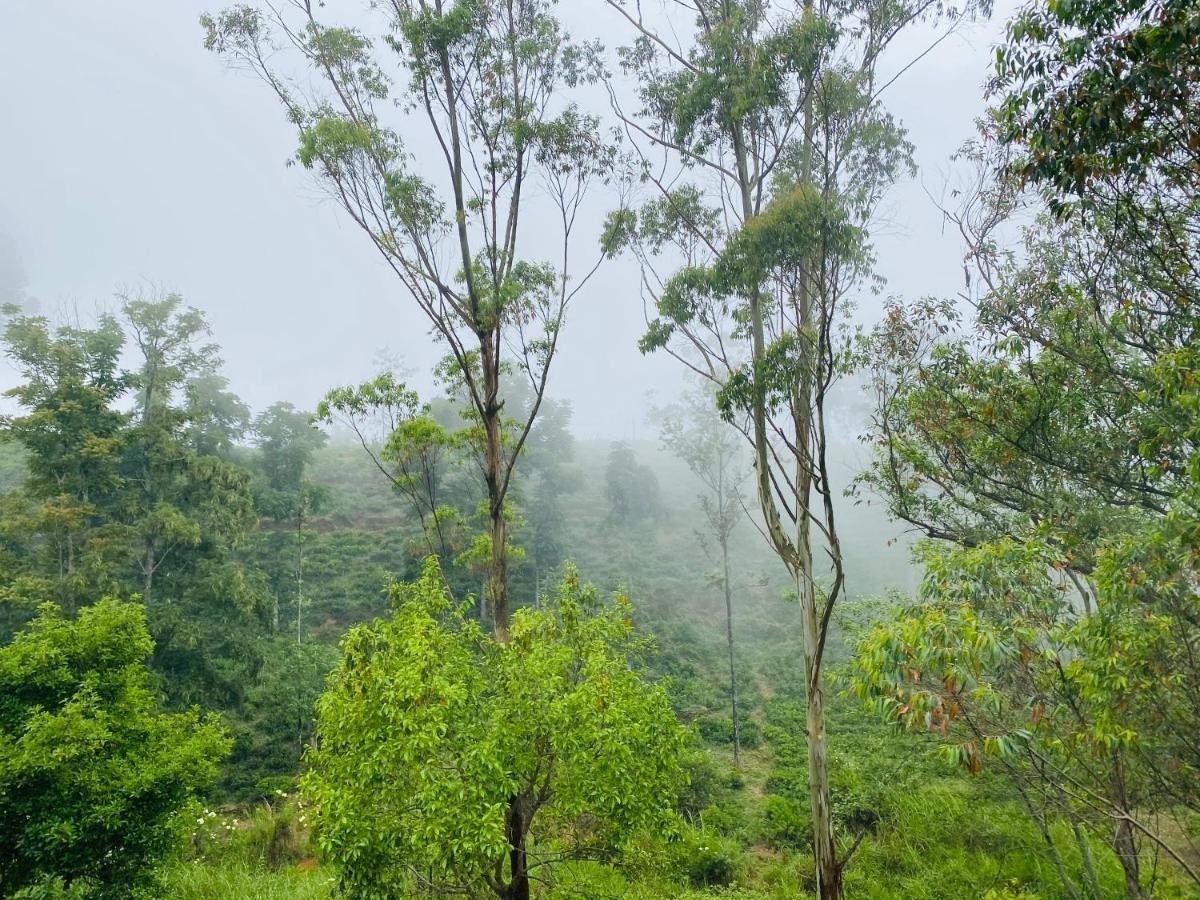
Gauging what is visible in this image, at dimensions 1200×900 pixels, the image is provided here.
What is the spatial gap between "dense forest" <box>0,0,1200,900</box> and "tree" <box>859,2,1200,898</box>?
0.05 metres

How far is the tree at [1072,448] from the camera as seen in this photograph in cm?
406

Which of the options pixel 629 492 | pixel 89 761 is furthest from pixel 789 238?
pixel 629 492

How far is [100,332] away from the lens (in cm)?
1482

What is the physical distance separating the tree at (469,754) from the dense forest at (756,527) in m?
0.04

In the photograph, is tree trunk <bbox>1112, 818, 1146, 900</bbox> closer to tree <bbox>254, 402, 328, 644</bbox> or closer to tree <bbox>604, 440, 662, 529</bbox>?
tree <bbox>254, 402, 328, 644</bbox>

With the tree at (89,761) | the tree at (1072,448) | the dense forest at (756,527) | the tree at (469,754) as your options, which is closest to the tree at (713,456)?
the dense forest at (756,527)

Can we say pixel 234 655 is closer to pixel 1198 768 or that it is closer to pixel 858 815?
pixel 858 815

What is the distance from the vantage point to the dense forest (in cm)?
451

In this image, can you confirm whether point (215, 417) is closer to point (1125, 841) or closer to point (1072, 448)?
point (1072, 448)

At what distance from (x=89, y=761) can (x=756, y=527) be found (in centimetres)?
956

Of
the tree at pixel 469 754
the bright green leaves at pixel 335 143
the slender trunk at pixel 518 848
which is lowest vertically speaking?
the slender trunk at pixel 518 848

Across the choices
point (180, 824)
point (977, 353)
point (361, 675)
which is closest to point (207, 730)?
point (180, 824)

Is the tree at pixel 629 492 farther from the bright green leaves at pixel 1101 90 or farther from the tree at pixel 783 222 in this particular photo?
the bright green leaves at pixel 1101 90

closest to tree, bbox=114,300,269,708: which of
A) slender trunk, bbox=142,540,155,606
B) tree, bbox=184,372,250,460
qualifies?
slender trunk, bbox=142,540,155,606
